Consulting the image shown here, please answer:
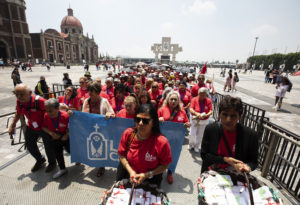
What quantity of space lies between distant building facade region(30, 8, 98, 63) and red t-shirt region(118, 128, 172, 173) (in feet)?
198

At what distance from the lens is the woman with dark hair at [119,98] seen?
370 cm

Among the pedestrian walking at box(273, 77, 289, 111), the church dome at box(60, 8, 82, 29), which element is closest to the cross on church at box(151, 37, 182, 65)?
the church dome at box(60, 8, 82, 29)

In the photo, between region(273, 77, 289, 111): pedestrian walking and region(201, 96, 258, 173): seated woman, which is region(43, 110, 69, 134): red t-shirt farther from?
region(273, 77, 289, 111): pedestrian walking

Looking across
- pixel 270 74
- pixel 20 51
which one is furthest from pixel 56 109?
pixel 20 51

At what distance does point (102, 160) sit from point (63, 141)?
0.87 metres

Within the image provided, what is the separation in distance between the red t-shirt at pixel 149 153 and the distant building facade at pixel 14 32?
5513 cm

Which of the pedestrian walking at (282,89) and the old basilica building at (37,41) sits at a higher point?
the old basilica building at (37,41)

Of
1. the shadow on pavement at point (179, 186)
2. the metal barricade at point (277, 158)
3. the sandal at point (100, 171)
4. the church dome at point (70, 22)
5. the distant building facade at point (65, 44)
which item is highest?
the church dome at point (70, 22)

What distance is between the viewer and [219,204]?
146cm

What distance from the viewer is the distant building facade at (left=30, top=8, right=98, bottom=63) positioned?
53.8 m

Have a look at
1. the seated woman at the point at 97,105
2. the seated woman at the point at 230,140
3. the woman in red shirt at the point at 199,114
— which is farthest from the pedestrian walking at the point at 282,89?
the seated woman at the point at 97,105

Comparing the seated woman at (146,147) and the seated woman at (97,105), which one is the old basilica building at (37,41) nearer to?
the seated woman at (97,105)

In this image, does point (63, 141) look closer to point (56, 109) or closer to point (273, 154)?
point (56, 109)

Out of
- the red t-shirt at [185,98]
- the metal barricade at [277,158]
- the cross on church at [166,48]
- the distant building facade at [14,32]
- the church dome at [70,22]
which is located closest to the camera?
the metal barricade at [277,158]
